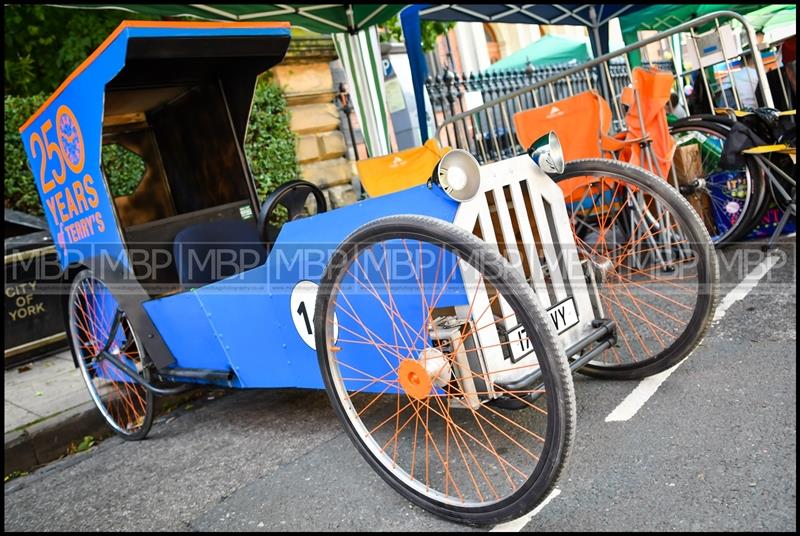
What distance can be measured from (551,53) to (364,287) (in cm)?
1248

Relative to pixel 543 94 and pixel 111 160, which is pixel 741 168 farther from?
pixel 543 94

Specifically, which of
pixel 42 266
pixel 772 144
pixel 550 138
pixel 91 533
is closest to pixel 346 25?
pixel 42 266

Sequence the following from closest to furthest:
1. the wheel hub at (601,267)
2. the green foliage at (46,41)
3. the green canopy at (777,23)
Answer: the wheel hub at (601,267)
the green foliage at (46,41)
the green canopy at (777,23)

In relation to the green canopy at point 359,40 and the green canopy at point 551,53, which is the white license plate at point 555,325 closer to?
the green canopy at point 359,40

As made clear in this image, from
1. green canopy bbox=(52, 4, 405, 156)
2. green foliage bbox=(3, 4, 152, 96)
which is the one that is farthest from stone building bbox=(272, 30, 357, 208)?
green foliage bbox=(3, 4, 152, 96)

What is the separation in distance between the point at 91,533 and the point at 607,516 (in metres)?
1.93

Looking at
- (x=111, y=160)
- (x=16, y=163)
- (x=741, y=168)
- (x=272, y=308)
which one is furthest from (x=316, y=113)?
(x=272, y=308)

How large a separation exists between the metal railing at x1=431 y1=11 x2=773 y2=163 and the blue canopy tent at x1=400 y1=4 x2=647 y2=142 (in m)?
0.50

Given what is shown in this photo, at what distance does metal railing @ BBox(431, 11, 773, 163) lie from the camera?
456 cm

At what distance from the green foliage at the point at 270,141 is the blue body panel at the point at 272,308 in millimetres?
3990

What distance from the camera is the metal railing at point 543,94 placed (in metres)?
4.56

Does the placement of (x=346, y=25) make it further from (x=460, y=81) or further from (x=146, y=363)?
(x=146, y=363)

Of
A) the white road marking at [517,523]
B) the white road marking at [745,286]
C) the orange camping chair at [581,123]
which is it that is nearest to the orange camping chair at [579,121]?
the orange camping chair at [581,123]

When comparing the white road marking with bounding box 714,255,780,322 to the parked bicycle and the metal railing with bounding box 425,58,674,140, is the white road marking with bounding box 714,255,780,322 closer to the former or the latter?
the parked bicycle
